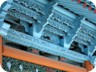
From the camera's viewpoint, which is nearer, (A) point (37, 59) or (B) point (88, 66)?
(A) point (37, 59)

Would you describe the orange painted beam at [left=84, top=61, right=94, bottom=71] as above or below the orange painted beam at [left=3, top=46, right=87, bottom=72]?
below

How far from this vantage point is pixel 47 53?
415 centimetres

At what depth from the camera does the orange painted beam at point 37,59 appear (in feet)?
11.4

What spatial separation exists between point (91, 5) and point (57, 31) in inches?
22.5

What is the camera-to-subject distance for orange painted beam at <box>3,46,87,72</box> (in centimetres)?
349

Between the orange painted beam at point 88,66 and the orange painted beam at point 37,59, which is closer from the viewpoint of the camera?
the orange painted beam at point 37,59

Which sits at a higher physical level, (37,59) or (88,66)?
(37,59)

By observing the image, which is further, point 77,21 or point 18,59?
point 77,21

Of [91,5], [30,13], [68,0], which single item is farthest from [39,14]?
[91,5]

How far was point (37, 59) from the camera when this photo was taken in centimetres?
382

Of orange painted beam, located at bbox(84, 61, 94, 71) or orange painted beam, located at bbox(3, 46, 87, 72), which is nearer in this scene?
orange painted beam, located at bbox(3, 46, 87, 72)

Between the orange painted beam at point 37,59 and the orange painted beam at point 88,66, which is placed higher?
the orange painted beam at point 37,59

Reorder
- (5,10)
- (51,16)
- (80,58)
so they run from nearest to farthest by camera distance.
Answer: (5,10), (51,16), (80,58)

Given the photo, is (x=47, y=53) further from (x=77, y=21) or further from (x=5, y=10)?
(x=5, y=10)
